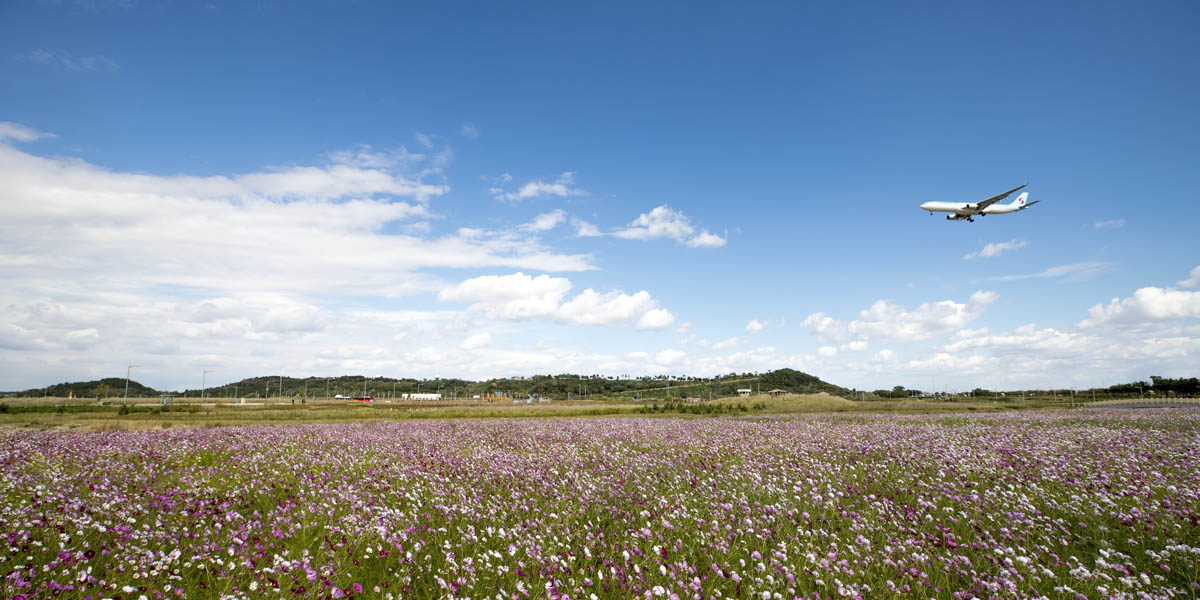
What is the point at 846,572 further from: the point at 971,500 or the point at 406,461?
the point at 406,461

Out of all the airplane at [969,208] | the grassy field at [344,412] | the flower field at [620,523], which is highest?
the airplane at [969,208]

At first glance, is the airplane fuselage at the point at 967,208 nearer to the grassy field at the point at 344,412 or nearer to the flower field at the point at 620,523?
the grassy field at the point at 344,412

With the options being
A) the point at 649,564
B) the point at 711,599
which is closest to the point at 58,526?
the point at 649,564

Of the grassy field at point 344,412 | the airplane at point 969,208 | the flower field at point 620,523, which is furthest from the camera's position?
the airplane at point 969,208

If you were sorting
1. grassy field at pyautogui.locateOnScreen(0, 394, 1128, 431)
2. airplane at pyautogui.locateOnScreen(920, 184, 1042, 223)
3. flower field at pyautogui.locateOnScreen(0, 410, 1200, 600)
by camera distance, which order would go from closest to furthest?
1. flower field at pyautogui.locateOnScreen(0, 410, 1200, 600)
2. grassy field at pyautogui.locateOnScreen(0, 394, 1128, 431)
3. airplane at pyautogui.locateOnScreen(920, 184, 1042, 223)

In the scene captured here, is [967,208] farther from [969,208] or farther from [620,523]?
[620,523]

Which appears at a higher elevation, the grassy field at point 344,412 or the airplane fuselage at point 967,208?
the airplane fuselage at point 967,208

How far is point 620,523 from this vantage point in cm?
704

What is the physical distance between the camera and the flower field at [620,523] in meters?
5.00

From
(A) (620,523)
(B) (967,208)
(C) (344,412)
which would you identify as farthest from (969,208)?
(C) (344,412)

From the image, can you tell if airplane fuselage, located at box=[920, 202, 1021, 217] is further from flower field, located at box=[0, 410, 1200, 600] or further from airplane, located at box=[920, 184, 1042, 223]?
flower field, located at box=[0, 410, 1200, 600]

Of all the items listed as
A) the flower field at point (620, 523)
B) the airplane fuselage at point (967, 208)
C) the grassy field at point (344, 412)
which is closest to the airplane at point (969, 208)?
the airplane fuselage at point (967, 208)

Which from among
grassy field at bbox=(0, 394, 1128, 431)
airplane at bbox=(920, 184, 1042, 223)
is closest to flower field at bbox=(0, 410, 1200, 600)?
grassy field at bbox=(0, 394, 1128, 431)

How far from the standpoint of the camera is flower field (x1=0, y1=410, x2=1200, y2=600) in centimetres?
500
